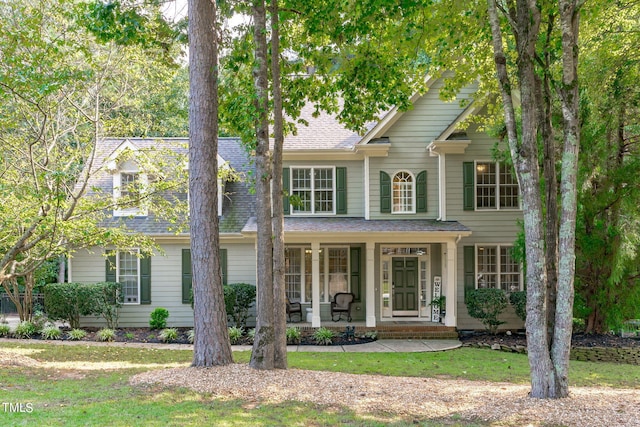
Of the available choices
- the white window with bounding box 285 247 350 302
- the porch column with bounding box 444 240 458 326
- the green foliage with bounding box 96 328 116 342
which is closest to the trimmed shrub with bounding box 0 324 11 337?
the green foliage with bounding box 96 328 116 342

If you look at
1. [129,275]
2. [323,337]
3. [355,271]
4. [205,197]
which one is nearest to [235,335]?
[323,337]

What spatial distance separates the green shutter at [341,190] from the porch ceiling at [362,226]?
1.12 ft

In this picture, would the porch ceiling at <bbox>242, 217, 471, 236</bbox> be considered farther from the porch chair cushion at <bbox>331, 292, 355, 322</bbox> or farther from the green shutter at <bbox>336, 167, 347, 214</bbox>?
the porch chair cushion at <bbox>331, 292, 355, 322</bbox>

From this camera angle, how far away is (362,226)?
52.5 ft

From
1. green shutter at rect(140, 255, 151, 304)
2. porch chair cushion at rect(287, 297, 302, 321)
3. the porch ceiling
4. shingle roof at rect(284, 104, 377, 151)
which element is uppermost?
shingle roof at rect(284, 104, 377, 151)

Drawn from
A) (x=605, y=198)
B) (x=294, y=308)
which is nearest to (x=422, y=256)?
(x=294, y=308)

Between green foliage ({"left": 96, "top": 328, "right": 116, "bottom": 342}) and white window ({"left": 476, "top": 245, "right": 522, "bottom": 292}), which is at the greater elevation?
white window ({"left": 476, "top": 245, "right": 522, "bottom": 292})

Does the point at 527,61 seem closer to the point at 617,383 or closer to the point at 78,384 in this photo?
the point at 617,383

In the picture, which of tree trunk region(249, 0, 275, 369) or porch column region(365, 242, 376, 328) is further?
porch column region(365, 242, 376, 328)

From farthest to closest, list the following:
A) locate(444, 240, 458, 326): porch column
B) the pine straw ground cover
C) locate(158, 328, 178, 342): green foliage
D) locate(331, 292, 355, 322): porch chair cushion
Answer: locate(331, 292, 355, 322): porch chair cushion, locate(444, 240, 458, 326): porch column, locate(158, 328, 178, 342): green foliage, the pine straw ground cover

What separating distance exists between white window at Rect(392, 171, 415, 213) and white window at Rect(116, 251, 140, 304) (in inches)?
334

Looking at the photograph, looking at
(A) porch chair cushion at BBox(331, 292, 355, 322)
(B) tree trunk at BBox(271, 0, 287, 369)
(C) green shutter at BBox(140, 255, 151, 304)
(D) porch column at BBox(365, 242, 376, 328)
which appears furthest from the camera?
(C) green shutter at BBox(140, 255, 151, 304)

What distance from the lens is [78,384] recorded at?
8.23 m

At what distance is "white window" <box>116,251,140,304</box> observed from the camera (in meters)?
17.4
